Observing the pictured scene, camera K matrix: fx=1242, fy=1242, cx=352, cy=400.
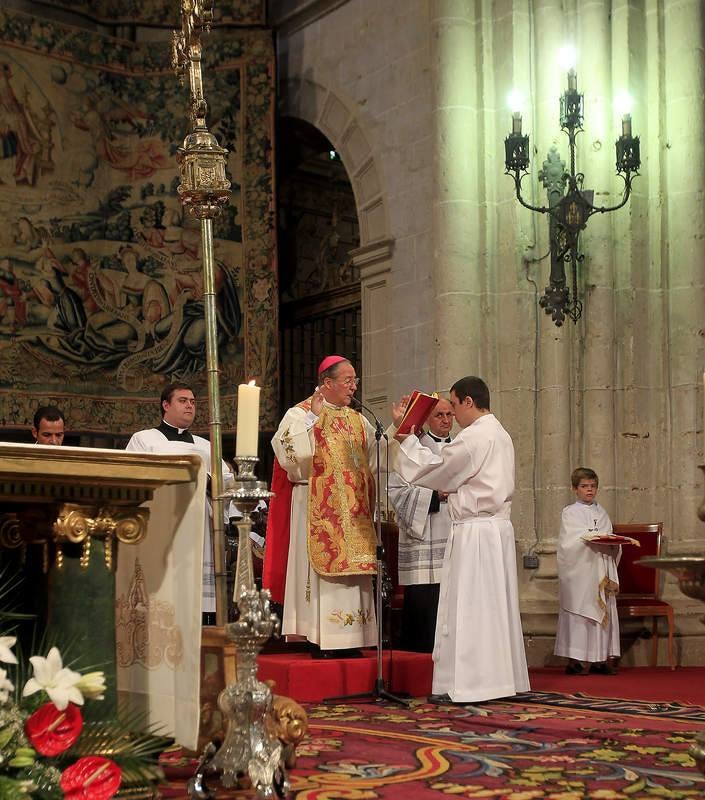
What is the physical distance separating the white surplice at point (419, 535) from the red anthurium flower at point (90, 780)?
15.9 ft

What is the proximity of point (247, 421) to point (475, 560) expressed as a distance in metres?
3.14

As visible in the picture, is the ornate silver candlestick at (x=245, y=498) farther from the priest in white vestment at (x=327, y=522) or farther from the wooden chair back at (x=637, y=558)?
the wooden chair back at (x=637, y=558)

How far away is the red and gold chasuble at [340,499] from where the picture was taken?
6.88m

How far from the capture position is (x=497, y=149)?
1015 cm

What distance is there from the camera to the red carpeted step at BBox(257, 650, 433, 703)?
659 centimetres

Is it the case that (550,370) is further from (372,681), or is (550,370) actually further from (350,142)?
(350,142)

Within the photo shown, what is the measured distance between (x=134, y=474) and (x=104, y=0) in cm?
1135

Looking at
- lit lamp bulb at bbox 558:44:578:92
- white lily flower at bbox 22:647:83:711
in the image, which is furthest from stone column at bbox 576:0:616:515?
white lily flower at bbox 22:647:83:711

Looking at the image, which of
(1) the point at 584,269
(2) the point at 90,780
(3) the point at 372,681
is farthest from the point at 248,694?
(1) the point at 584,269

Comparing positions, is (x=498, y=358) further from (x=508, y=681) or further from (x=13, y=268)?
(x=13, y=268)

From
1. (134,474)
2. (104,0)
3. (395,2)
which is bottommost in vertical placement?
(134,474)

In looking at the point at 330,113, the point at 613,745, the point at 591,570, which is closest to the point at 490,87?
the point at 330,113

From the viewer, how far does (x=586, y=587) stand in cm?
882

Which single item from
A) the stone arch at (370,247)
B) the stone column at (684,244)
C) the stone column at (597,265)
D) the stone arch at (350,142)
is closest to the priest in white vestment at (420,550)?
the stone column at (597,265)
